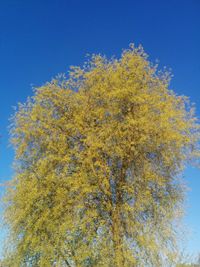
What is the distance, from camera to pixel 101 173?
23.4 m

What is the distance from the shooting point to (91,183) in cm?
2347

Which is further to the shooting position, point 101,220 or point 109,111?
point 109,111

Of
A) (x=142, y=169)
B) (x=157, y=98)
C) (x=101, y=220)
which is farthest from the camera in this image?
(x=157, y=98)

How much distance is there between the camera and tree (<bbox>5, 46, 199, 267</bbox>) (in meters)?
22.6

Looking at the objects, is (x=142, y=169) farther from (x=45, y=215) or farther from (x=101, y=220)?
(x=45, y=215)

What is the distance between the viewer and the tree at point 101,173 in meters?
22.6

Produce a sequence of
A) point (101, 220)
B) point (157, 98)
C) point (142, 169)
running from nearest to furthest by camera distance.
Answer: point (101, 220), point (142, 169), point (157, 98)

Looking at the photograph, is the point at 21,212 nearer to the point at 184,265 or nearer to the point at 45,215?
the point at 45,215

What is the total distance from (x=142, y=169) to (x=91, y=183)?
2.93 metres

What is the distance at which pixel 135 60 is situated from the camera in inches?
1072

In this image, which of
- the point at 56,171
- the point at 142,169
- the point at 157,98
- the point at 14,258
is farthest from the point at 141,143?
the point at 14,258

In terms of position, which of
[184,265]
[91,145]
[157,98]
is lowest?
[184,265]

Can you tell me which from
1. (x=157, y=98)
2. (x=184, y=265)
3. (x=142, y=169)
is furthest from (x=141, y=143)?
(x=184, y=265)

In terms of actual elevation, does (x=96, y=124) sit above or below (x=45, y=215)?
above
